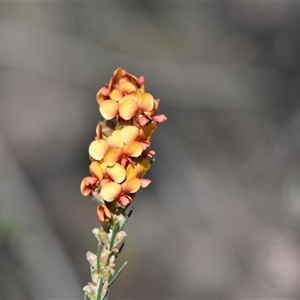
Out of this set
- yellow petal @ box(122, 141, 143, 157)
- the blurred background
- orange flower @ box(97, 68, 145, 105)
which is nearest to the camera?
yellow petal @ box(122, 141, 143, 157)

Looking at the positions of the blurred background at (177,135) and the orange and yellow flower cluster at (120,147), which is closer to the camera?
the orange and yellow flower cluster at (120,147)

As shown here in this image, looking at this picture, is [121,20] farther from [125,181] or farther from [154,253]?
[125,181]

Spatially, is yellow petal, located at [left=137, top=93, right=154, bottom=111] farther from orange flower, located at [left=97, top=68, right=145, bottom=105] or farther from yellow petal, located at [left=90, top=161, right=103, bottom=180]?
yellow petal, located at [left=90, top=161, right=103, bottom=180]

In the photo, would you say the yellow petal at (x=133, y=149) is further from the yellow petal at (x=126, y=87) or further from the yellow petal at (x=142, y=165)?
the yellow petal at (x=126, y=87)

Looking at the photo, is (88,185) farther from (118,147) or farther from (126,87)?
(126,87)

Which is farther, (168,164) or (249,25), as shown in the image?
(249,25)

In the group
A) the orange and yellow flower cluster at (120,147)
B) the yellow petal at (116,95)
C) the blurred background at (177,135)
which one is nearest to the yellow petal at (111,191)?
the orange and yellow flower cluster at (120,147)

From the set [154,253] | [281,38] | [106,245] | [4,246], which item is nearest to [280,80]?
[281,38]

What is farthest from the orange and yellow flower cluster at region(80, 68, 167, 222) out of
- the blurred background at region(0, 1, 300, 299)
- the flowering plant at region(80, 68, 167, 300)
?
the blurred background at region(0, 1, 300, 299)
